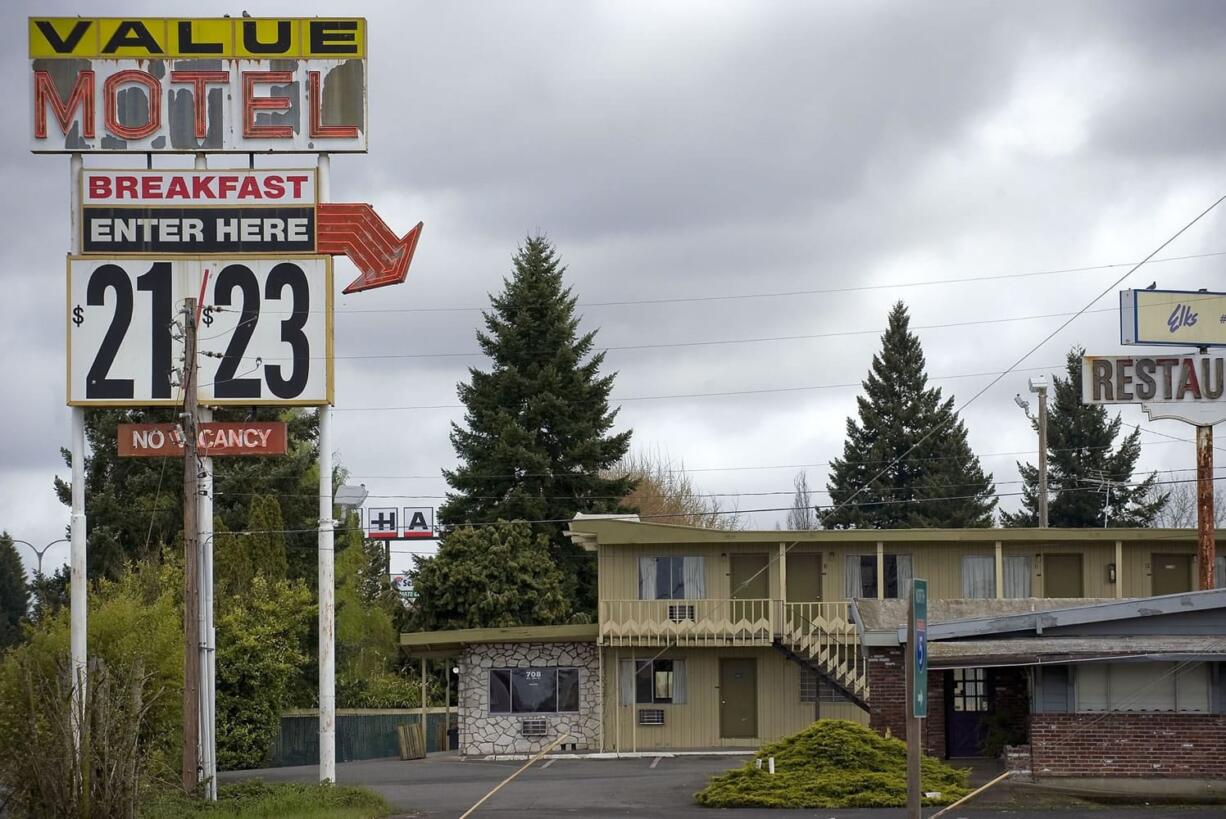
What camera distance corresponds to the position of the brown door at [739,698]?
142 ft

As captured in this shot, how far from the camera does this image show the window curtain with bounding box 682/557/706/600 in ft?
143

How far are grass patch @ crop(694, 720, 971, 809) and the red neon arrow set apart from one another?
11.0 meters

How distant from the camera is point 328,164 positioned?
3017 cm

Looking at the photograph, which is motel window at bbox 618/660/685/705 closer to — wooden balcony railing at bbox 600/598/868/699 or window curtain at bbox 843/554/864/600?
wooden balcony railing at bbox 600/598/868/699

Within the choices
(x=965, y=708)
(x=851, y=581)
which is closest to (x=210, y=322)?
(x=965, y=708)

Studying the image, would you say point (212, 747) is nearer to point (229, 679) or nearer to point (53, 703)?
point (53, 703)

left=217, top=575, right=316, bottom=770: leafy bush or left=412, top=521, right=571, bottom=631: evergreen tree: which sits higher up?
left=412, top=521, right=571, bottom=631: evergreen tree

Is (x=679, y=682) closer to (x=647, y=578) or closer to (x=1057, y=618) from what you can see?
(x=647, y=578)

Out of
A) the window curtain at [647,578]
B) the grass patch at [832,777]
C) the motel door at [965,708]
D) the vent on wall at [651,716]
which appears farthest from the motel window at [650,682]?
the grass patch at [832,777]

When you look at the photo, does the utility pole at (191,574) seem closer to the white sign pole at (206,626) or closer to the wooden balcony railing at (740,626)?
the white sign pole at (206,626)

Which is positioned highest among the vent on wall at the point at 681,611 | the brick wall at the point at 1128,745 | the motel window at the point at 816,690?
the vent on wall at the point at 681,611

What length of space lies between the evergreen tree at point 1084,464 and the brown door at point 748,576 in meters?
32.3

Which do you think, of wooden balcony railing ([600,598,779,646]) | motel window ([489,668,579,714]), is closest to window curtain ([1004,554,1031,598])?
wooden balcony railing ([600,598,779,646])

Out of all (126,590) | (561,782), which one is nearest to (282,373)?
(561,782)
